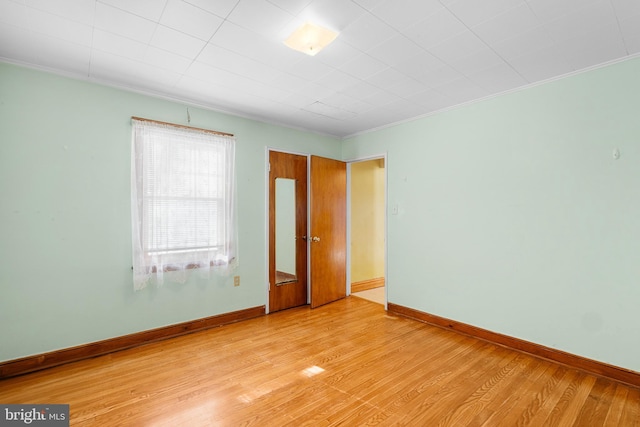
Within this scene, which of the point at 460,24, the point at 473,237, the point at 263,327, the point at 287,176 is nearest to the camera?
the point at 460,24

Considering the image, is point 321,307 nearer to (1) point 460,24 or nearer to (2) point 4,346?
(2) point 4,346

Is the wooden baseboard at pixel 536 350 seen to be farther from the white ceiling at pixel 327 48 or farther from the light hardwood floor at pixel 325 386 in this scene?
the white ceiling at pixel 327 48

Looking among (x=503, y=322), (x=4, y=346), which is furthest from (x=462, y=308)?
(x=4, y=346)

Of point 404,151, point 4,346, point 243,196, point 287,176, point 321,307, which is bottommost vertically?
point 321,307

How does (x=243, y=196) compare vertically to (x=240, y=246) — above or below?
above

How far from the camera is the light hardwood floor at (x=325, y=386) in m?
1.93

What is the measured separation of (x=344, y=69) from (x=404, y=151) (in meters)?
1.70

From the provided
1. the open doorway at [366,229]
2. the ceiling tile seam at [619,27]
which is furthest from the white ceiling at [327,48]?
the open doorway at [366,229]

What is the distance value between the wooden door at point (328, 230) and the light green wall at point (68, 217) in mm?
1748

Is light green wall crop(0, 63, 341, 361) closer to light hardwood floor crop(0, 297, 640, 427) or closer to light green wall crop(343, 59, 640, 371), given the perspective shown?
light hardwood floor crop(0, 297, 640, 427)

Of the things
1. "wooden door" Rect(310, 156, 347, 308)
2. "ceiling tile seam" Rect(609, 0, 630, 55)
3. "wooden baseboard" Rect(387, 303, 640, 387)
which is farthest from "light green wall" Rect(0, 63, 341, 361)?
"ceiling tile seam" Rect(609, 0, 630, 55)

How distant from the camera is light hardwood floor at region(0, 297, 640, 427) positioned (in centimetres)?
193

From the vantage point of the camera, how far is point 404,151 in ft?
12.9

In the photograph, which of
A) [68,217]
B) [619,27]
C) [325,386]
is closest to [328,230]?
[325,386]
